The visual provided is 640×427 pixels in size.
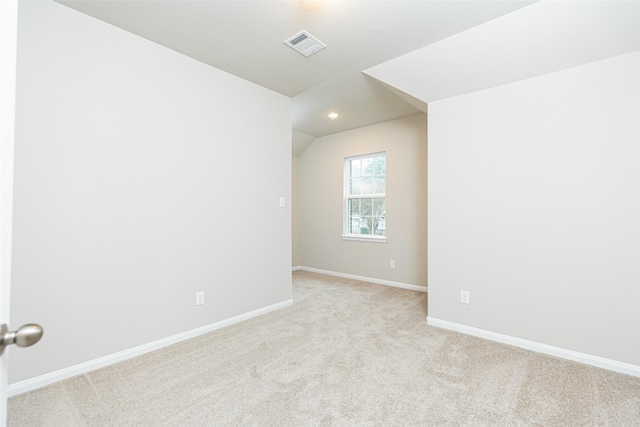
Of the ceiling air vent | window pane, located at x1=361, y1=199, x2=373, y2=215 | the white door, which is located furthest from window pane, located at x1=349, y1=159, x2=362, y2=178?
the white door

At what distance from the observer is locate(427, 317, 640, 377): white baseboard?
201 centimetres

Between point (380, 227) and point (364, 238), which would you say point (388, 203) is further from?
point (364, 238)

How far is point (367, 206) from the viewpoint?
479cm

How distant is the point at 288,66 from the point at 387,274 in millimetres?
3129

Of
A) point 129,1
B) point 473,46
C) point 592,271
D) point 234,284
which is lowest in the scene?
point 234,284

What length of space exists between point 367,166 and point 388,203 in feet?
2.48

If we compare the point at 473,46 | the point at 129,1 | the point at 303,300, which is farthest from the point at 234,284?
the point at 473,46

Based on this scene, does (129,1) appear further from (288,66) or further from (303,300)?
(303,300)

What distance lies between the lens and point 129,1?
1888mm

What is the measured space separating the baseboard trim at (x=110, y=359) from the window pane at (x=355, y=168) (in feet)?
9.31

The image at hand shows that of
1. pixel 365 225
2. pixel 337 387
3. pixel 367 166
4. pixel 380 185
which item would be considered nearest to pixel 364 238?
pixel 365 225

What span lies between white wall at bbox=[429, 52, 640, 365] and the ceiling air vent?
1.30 m

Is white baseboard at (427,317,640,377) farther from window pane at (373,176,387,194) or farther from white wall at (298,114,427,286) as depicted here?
window pane at (373,176,387,194)

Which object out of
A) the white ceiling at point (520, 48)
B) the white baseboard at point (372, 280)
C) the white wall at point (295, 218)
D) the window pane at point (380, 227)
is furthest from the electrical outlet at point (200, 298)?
the white wall at point (295, 218)
